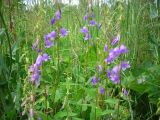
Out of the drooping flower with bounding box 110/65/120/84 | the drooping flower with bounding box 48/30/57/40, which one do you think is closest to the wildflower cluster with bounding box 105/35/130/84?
the drooping flower with bounding box 110/65/120/84

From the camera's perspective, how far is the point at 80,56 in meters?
2.54

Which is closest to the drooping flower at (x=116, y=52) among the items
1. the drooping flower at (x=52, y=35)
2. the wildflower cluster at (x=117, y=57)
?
the wildflower cluster at (x=117, y=57)

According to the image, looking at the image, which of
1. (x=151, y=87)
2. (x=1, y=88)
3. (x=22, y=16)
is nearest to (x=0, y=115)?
(x=1, y=88)

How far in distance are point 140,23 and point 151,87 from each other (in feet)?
3.99

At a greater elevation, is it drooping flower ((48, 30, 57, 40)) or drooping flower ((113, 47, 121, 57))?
drooping flower ((48, 30, 57, 40))

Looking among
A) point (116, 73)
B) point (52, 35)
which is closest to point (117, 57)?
point (116, 73)

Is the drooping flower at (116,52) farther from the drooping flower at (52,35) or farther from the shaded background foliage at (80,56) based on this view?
the drooping flower at (52,35)

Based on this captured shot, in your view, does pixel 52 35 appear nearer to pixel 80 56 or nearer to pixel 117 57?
pixel 117 57

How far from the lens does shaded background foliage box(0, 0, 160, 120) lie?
62.9 inches

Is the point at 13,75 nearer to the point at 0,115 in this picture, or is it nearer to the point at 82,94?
the point at 0,115

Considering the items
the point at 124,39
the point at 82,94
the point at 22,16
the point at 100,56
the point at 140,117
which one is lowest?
the point at 140,117

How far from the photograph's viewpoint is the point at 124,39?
2.91 m

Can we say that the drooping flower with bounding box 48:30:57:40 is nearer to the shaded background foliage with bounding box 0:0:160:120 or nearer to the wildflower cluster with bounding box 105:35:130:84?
the shaded background foliage with bounding box 0:0:160:120

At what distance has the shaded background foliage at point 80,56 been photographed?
62.9 inches
